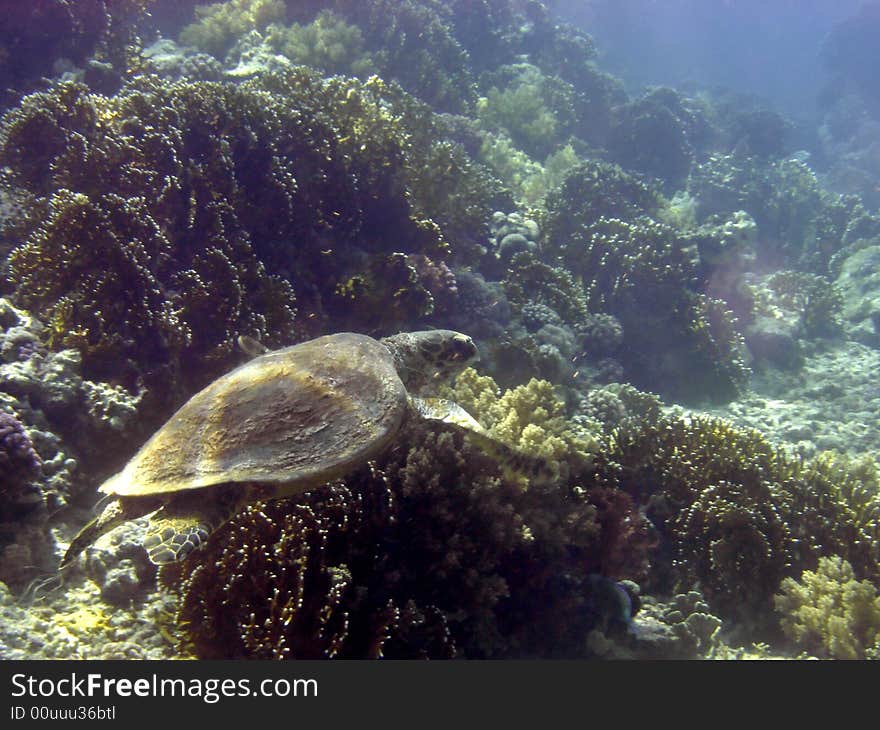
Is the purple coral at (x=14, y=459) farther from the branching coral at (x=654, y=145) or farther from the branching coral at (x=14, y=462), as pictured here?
the branching coral at (x=654, y=145)

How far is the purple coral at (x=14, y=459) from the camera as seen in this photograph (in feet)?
10.7

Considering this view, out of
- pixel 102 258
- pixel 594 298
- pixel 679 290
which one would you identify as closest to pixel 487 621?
pixel 102 258

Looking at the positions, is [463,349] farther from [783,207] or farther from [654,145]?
[783,207]

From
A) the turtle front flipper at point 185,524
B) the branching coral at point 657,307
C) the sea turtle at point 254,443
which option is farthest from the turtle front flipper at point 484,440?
the branching coral at point 657,307

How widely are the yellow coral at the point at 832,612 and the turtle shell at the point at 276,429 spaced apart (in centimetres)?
386

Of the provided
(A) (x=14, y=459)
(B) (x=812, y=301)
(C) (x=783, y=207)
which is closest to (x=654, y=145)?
(C) (x=783, y=207)

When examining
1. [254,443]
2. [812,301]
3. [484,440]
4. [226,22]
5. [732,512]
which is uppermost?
[226,22]

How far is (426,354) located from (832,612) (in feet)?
13.5

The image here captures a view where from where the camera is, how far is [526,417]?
5324mm

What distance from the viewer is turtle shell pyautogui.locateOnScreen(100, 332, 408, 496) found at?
2.82 meters

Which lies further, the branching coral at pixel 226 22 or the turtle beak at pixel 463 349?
the branching coral at pixel 226 22

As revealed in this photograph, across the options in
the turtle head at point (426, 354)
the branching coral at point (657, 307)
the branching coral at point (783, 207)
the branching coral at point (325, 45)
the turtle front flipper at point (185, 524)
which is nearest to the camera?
the turtle front flipper at point (185, 524)

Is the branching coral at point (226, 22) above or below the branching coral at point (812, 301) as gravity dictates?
above

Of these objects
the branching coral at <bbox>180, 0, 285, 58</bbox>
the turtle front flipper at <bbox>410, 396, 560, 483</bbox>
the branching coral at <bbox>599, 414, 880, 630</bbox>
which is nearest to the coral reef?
the branching coral at <bbox>599, 414, 880, 630</bbox>
